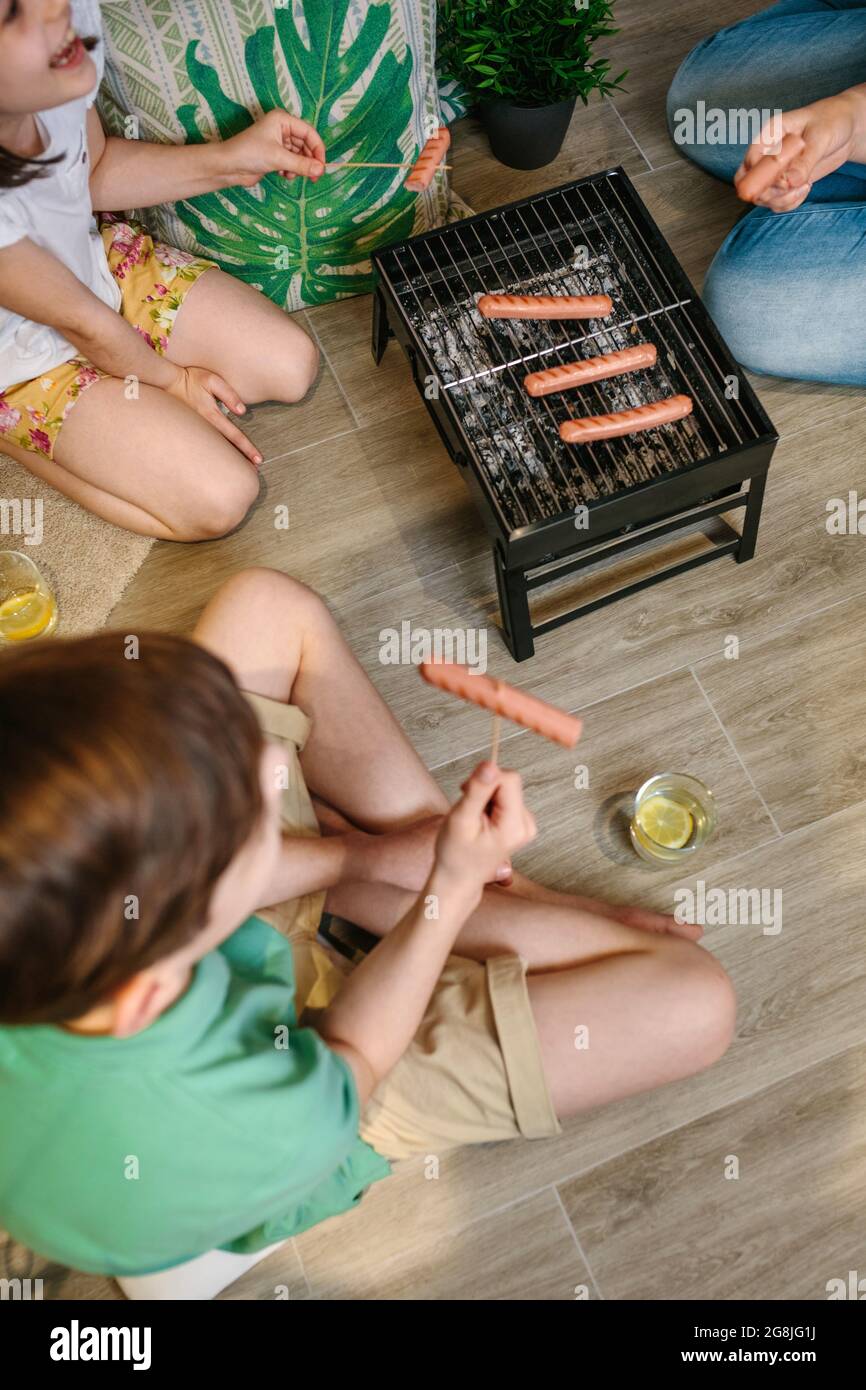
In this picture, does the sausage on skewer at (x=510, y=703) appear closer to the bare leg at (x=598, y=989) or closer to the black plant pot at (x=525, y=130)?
the bare leg at (x=598, y=989)

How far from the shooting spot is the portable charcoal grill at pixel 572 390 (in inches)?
61.7

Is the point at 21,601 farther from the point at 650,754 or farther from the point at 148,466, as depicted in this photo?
the point at 650,754

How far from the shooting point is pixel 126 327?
66.1 inches

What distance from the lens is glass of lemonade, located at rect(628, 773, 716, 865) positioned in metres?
1.70

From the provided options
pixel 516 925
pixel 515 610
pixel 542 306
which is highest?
pixel 542 306

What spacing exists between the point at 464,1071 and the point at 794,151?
1.33 m

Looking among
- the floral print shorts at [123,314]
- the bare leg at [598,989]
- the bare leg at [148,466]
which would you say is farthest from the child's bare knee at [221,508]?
the bare leg at [598,989]

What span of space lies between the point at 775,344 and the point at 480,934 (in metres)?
1.12

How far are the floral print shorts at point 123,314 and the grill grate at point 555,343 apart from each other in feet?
1.30

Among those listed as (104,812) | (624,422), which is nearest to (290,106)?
(624,422)

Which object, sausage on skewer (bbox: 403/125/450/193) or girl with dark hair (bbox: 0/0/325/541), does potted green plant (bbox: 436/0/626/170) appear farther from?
girl with dark hair (bbox: 0/0/325/541)

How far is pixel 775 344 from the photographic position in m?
1.87

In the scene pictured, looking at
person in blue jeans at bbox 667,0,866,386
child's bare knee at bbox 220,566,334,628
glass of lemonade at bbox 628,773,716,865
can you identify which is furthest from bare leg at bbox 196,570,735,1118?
person in blue jeans at bbox 667,0,866,386
